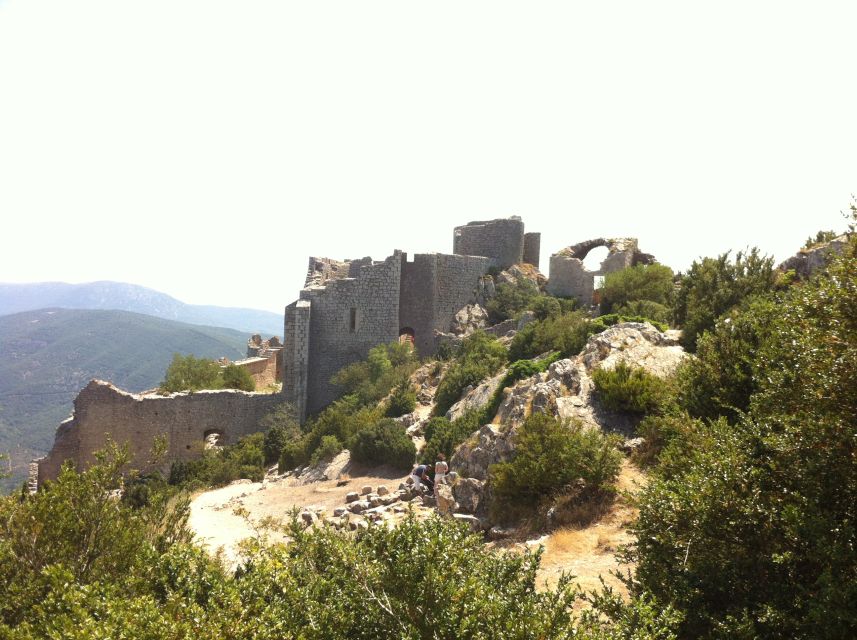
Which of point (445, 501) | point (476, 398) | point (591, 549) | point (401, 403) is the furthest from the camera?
point (401, 403)

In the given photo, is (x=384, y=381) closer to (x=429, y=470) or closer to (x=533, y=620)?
(x=429, y=470)

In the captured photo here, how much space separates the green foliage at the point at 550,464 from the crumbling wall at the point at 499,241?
18782mm

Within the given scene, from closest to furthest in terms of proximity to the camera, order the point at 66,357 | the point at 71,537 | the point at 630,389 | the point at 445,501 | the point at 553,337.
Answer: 1. the point at 71,537
2. the point at 630,389
3. the point at 445,501
4. the point at 553,337
5. the point at 66,357

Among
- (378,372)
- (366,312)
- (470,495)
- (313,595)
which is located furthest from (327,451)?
(313,595)

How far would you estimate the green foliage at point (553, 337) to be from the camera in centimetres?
1661

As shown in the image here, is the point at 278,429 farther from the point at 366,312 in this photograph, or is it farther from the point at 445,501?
the point at 445,501

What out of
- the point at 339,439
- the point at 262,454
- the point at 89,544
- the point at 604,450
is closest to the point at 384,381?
the point at 339,439

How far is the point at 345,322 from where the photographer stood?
2528 cm

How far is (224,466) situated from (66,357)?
13837cm

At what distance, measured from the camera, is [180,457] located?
72.4 ft

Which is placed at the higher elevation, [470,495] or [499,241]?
[499,241]

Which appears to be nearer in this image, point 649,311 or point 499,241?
point 649,311

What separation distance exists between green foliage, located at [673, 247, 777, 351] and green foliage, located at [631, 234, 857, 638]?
8168 mm

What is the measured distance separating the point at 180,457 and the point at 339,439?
270 inches
